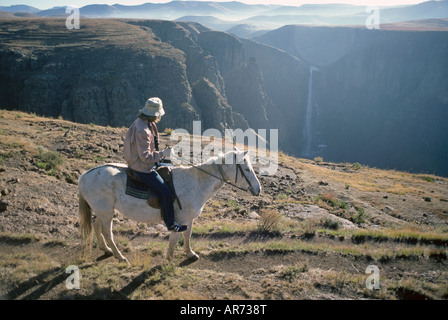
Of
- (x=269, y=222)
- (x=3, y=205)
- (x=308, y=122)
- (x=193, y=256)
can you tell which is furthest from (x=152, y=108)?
(x=308, y=122)

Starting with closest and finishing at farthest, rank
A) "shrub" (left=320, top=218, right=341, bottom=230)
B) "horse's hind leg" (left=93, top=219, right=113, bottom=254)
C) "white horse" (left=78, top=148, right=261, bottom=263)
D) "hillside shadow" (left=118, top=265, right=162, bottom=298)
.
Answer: "hillside shadow" (left=118, top=265, right=162, bottom=298)
"white horse" (left=78, top=148, right=261, bottom=263)
"horse's hind leg" (left=93, top=219, right=113, bottom=254)
"shrub" (left=320, top=218, right=341, bottom=230)

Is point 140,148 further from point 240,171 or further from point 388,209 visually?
point 388,209

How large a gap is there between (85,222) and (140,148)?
2352 mm

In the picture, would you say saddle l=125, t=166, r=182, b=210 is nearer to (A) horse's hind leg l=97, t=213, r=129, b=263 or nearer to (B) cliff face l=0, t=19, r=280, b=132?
(A) horse's hind leg l=97, t=213, r=129, b=263

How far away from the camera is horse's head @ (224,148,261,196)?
5.67 meters

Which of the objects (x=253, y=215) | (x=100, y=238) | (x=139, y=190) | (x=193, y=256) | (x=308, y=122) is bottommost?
(x=308, y=122)

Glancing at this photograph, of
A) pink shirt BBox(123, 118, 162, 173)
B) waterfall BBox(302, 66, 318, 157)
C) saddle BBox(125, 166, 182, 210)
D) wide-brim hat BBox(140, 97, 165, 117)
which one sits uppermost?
wide-brim hat BBox(140, 97, 165, 117)

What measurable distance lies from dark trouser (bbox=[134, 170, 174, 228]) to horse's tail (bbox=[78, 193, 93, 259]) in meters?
1.59

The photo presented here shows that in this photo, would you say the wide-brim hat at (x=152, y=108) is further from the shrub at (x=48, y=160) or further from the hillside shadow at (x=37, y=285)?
the shrub at (x=48, y=160)

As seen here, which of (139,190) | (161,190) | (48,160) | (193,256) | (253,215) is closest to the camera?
(161,190)

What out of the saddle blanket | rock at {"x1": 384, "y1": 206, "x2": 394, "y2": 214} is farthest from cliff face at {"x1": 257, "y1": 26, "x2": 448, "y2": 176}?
the saddle blanket

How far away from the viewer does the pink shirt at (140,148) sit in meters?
5.11

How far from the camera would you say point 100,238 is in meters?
6.33
